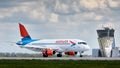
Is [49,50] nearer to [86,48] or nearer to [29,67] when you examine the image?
[86,48]

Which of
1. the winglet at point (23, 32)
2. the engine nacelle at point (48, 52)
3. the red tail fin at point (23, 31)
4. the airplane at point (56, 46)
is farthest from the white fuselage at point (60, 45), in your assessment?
the red tail fin at point (23, 31)

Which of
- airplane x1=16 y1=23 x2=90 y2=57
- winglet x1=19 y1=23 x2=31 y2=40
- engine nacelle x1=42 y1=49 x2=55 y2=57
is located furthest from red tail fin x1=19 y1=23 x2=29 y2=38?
engine nacelle x1=42 y1=49 x2=55 y2=57

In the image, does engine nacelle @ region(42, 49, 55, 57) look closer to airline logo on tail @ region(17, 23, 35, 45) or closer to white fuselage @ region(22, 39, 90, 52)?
white fuselage @ region(22, 39, 90, 52)

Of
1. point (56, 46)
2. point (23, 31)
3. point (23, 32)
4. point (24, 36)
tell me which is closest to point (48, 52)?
point (56, 46)

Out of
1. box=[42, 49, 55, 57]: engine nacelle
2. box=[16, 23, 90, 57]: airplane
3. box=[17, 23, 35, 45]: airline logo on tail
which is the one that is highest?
box=[17, 23, 35, 45]: airline logo on tail

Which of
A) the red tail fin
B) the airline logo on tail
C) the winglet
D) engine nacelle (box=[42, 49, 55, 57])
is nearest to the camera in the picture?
engine nacelle (box=[42, 49, 55, 57])

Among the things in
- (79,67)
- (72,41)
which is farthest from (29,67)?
(72,41)

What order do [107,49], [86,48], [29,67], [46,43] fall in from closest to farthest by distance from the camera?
[29,67], [86,48], [46,43], [107,49]

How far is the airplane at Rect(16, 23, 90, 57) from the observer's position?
110875 mm

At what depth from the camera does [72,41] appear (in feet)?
365

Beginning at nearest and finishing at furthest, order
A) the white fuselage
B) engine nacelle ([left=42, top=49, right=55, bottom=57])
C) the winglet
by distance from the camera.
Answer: engine nacelle ([left=42, top=49, right=55, bottom=57]), the white fuselage, the winglet

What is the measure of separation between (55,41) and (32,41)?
9.95 meters

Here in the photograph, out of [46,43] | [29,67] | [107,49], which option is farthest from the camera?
[107,49]

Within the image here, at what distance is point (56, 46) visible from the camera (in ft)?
375
